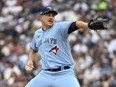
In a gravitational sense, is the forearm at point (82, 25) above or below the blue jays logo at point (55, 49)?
above

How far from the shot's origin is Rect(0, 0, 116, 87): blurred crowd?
12.8 meters

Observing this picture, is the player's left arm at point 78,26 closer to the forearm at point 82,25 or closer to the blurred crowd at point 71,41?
the forearm at point 82,25

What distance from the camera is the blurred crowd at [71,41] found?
42.0 feet

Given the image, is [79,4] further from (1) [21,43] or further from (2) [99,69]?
(2) [99,69]

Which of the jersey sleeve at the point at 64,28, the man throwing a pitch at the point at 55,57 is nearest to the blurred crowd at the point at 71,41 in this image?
the man throwing a pitch at the point at 55,57

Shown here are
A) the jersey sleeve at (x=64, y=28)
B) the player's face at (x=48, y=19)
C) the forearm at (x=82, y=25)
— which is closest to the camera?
the forearm at (x=82, y=25)

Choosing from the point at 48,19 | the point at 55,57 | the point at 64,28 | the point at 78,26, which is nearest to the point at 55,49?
the point at 55,57

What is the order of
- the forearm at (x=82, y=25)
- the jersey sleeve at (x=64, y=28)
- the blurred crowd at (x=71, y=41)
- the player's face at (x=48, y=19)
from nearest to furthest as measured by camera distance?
the forearm at (x=82, y=25) < the jersey sleeve at (x=64, y=28) < the player's face at (x=48, y=19) < the blurred crowd at (x=71, y=41)

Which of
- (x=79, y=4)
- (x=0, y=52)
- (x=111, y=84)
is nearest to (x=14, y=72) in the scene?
(x=0, y=52)

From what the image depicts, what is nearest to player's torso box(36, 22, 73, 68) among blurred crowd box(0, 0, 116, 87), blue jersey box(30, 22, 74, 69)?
blue jersey box(30, 22, 74, 69)

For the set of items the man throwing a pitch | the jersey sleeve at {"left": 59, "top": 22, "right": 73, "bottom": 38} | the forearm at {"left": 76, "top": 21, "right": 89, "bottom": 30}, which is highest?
the forearm at {"left": 76, "top": 21, "right": 89, "bottom": 30}

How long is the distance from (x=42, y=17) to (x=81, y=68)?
5.91 meters

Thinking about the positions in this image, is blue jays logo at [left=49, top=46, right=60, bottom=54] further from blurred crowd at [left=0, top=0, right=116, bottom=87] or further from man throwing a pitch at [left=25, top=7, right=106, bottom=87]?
blurred crowd at [left=0, top=0, right=116, bottom=87]

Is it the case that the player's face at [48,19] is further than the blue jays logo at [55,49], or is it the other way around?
the player's face at [48,19]
